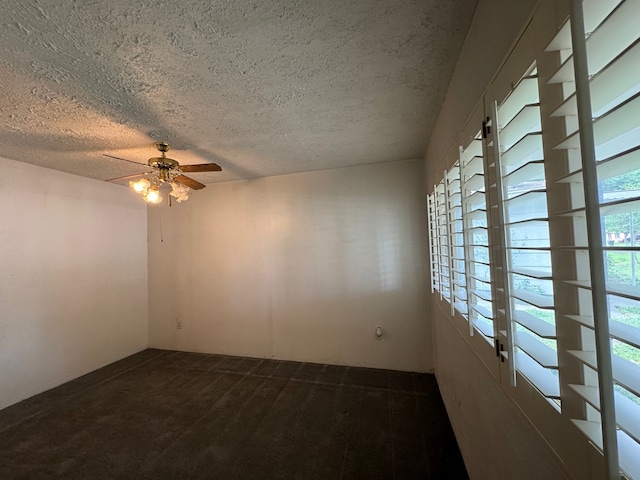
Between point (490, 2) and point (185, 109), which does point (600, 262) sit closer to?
point (490, 2)

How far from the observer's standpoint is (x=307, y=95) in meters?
1.70

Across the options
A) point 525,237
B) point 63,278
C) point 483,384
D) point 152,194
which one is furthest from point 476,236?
point 63,278

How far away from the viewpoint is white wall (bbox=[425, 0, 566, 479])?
81cm

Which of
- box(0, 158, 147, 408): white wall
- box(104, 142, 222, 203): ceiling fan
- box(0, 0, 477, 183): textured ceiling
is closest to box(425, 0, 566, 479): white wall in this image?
box(0, 0, 477, 183): textured ceiling

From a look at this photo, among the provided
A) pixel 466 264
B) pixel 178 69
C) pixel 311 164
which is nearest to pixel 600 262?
pixel 466 264

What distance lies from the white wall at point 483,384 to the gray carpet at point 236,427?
468 millimetres

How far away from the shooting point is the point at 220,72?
1.44 m

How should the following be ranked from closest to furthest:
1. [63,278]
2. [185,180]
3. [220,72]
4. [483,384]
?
[483,384]
[220,72]
[185,180]
[63,278]

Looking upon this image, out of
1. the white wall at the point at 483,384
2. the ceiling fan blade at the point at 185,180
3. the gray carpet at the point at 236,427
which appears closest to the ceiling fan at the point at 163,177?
the ceiling fan blade at the point at 185,180

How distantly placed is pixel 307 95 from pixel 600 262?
66.1 inches

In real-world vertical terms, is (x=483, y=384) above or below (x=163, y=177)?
below

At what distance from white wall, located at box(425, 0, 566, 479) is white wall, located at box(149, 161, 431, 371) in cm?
105

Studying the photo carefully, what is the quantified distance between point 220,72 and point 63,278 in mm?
3247

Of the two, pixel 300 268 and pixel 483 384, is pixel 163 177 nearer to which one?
pixel 300 268
